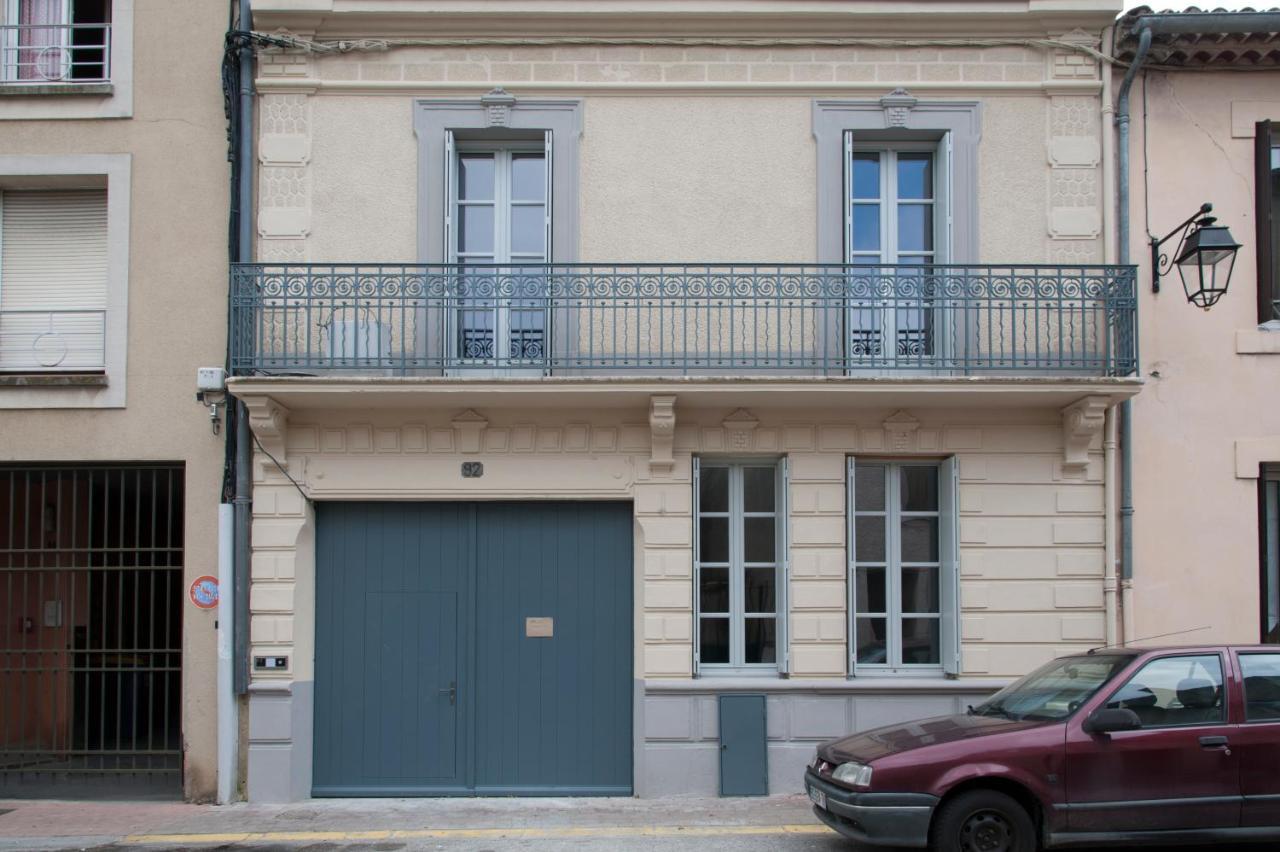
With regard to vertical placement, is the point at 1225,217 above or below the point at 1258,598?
above

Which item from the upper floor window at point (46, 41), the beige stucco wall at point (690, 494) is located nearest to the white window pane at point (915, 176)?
the beige stucco wall at point (690, 494)

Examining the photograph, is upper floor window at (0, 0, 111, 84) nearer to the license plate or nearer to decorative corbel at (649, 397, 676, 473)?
decorative corbel at (649, 397, 676, 473)

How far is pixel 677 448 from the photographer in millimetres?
9875

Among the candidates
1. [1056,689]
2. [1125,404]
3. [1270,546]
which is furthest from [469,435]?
[1270,546]

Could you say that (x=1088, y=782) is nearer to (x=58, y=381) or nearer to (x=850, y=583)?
(x=850, y=583)

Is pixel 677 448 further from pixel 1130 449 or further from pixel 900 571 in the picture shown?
pixel 1130 449

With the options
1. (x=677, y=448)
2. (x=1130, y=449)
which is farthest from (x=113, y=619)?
(x=1130, y=449)

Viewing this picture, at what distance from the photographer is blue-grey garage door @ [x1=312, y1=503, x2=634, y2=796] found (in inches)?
387

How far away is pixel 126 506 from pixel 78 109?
12.2 ft

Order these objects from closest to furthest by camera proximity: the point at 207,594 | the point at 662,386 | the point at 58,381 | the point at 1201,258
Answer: the point at 662,386 → the point at 1201,258 → the point at 207,594 → the point at 58,381

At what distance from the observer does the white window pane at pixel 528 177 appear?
10.4 meters

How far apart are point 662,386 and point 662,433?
0.49m

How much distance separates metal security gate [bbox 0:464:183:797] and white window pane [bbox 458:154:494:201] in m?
3.71

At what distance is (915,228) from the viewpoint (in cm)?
1045
